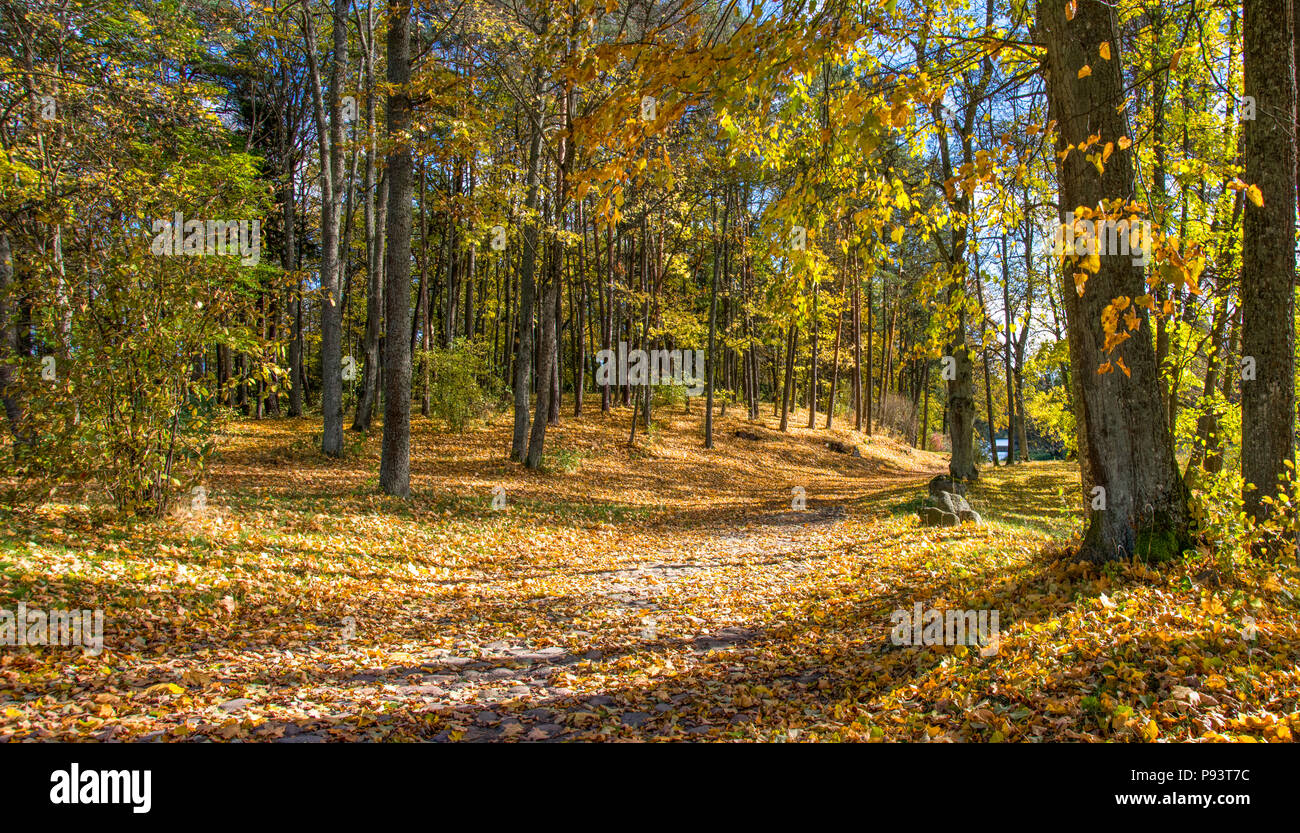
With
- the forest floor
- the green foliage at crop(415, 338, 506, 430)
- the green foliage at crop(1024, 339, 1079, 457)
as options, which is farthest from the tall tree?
the green foliage at crop(1024, 339, 1079, 457)

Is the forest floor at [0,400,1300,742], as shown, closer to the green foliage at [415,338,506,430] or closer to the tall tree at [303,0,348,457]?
the tall tree at [303,0,348,457]

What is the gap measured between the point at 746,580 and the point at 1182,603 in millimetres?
4575

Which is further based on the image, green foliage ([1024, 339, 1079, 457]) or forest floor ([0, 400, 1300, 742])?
green foliage ([1024, 339, 1079, 457])

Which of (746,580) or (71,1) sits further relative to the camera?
(71,1)

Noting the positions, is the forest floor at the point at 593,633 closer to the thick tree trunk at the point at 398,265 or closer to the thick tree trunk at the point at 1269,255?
the thick tree trunk at the point at 398,265

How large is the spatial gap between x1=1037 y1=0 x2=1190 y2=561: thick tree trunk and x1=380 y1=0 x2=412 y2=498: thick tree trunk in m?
8.86

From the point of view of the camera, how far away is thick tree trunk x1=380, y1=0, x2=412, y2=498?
34.8ft

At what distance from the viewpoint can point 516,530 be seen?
36.0 ft

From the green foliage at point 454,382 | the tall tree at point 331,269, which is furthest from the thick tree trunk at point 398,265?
the green foliage at point 454,382

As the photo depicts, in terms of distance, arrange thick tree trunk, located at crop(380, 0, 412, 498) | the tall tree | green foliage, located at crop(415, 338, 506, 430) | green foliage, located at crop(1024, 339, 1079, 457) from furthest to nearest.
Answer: green foliage, located at crop(415, 338, 506, 430), the tall tree, green foliage, located at crop(1024, 339, 1079, 457), thick tree trunk, located at crop(380, 0, 412, 498)

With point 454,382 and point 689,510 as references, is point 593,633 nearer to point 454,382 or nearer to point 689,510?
point 689,510

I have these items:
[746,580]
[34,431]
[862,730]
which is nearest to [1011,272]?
[746,580]
